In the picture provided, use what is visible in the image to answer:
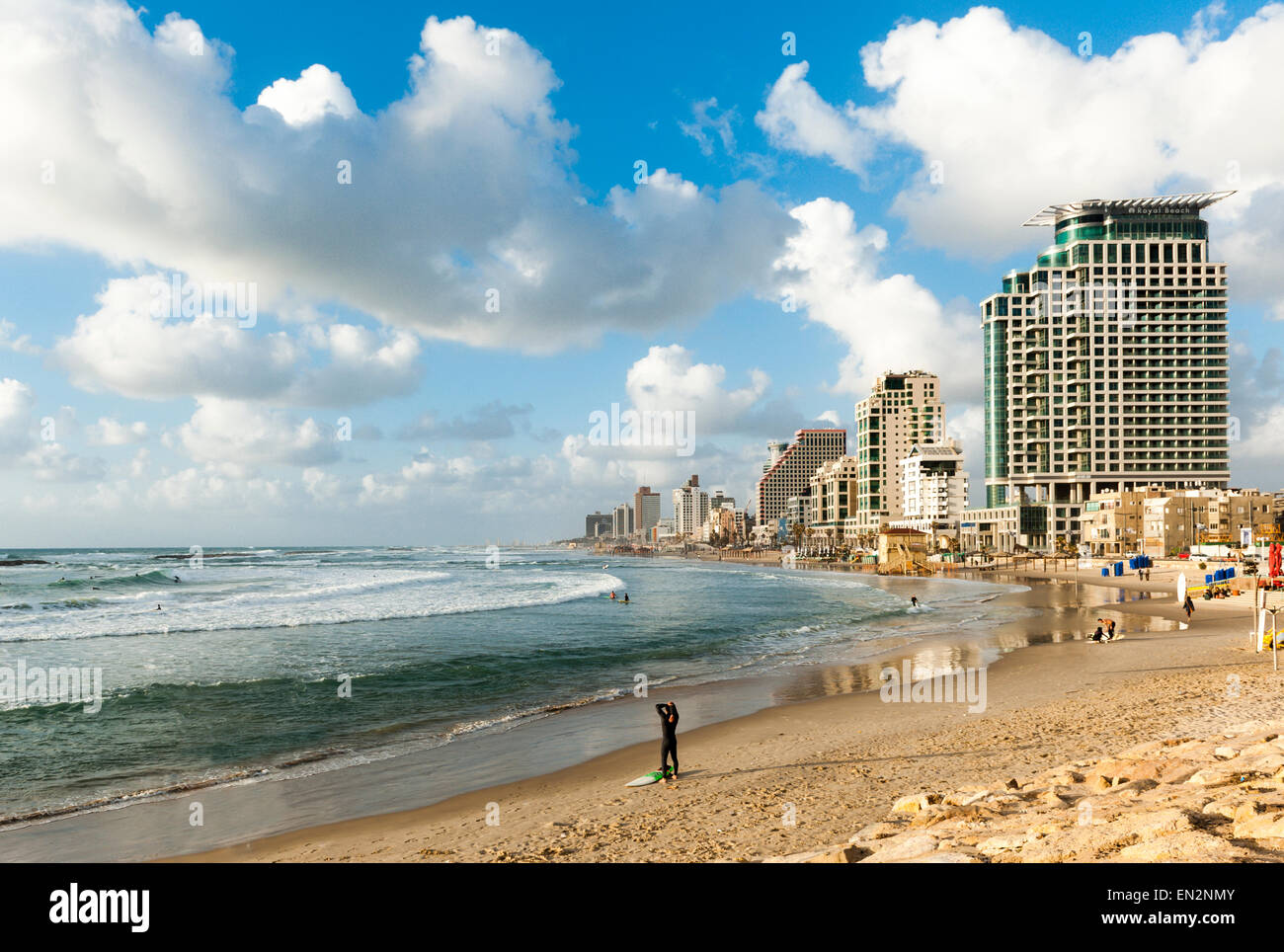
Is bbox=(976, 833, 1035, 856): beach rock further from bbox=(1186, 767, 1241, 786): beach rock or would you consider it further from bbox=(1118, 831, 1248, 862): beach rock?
bbox=(1186, 767, 1241, 786): beach rock

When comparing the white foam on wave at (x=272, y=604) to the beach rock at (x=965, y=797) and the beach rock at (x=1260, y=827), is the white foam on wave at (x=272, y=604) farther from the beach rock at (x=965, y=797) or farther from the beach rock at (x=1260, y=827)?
the beach rock at (x=1260, y=827)

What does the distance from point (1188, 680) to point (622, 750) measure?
17.1 m

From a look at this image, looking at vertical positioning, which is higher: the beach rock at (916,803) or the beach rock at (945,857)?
the beach rock at (945,857)

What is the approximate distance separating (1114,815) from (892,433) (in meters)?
189

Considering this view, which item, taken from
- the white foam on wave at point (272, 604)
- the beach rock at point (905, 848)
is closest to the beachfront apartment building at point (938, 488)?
the white foam on wave at point (272, 604)

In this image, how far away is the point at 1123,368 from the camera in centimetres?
12725

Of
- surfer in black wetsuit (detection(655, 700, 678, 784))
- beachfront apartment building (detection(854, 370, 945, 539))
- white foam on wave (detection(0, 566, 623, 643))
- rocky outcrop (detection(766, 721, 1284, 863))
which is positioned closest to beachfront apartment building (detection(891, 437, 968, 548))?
beachfront apartment building (detection(854, 370, 945, 539))

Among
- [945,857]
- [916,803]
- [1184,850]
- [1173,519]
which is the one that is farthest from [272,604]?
[1173,519]

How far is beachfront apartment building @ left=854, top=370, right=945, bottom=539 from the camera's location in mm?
181875

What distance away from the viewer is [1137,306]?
5002 inches

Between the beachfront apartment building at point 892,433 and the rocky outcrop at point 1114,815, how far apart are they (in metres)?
177

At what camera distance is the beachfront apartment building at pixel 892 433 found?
181875 millimetres

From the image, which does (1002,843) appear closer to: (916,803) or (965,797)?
(965,797)
